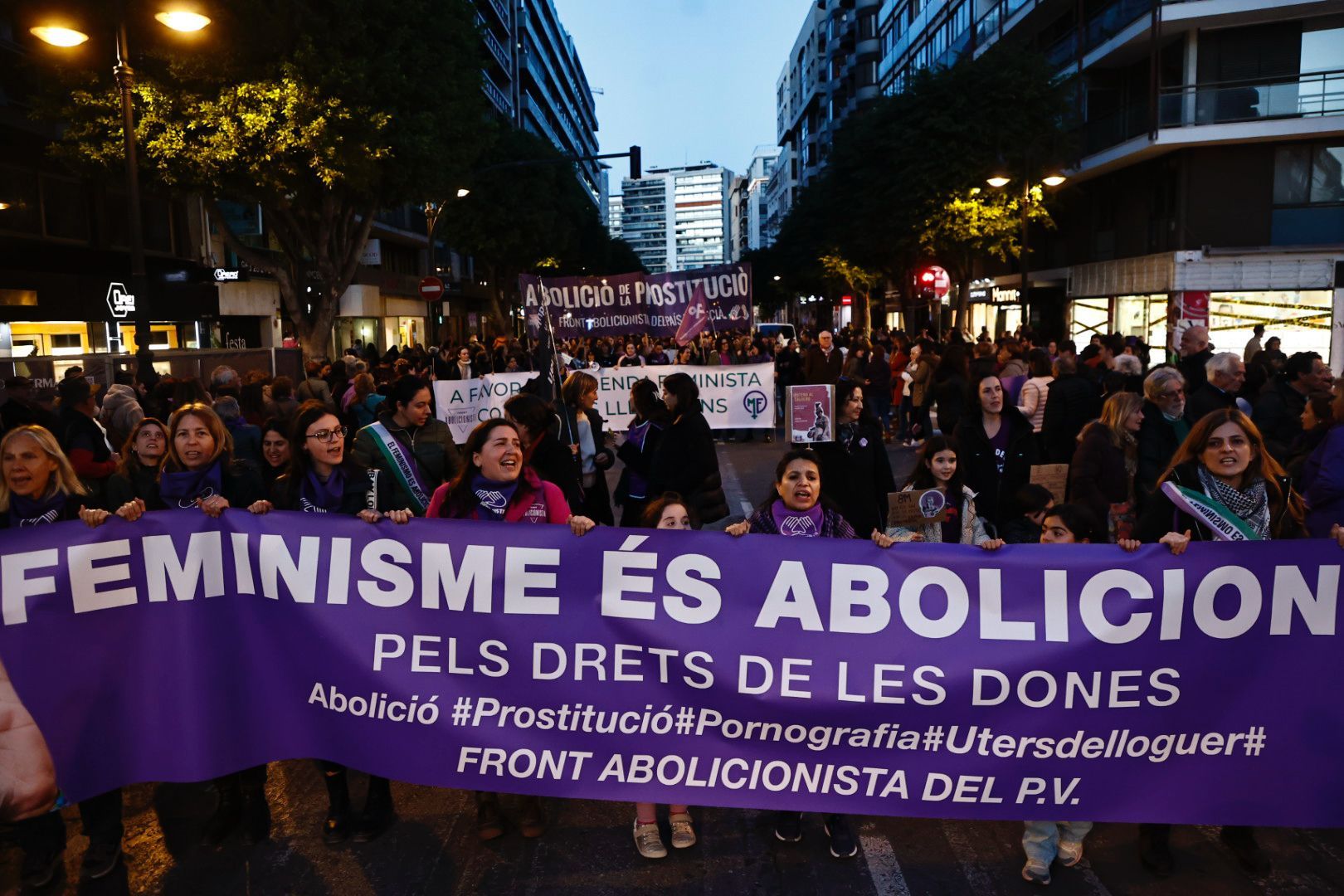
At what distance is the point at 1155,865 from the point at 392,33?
19.8 m

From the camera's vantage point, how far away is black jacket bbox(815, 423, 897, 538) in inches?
246

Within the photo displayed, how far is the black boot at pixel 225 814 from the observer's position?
458 centimetres

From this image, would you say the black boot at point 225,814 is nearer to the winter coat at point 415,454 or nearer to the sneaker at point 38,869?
the sneaker at point 38,869

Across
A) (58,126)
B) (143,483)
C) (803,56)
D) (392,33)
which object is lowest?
(143,483)

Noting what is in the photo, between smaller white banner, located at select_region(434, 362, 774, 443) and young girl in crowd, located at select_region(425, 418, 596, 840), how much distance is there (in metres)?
6.68

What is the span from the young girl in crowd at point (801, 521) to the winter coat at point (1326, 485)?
8.17ft

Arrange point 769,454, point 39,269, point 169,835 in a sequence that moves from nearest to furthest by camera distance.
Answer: point 169,835 < point 769,454 < point 39,269

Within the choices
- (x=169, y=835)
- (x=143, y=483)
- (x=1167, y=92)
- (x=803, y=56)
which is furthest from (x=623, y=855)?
(x=803, y=56)

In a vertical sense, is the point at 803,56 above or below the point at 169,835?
above

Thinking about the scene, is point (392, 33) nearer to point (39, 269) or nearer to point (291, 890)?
point (39, 269)

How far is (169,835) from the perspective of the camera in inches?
184

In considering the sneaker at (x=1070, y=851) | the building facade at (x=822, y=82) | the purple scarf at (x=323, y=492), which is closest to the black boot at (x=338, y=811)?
the purple scarf at (x=323, y=492)

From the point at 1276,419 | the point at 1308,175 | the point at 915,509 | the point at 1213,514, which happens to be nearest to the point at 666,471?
the point at 915,509

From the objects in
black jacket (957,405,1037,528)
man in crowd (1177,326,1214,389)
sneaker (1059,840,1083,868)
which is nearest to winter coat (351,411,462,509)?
black jacket (957,405,1037,528)
